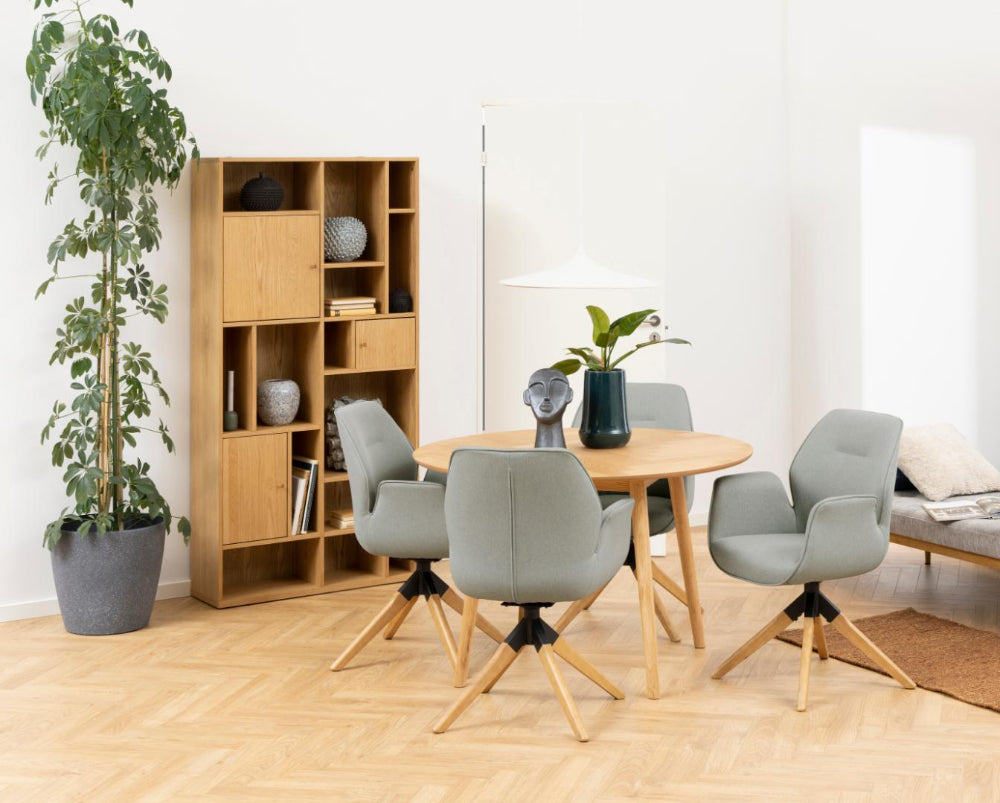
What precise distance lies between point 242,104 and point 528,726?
3122 mm

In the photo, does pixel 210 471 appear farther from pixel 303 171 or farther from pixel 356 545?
pixel 303 171

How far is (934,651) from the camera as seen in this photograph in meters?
4.80

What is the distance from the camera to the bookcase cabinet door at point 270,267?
5.42 m

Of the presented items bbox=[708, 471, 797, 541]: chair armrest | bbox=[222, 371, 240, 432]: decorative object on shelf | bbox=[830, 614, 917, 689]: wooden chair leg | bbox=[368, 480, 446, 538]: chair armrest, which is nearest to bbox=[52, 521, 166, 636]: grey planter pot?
bbox=[222, 371, 240, 432]: decorative object on shelf

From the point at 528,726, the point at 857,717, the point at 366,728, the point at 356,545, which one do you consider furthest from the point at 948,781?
the point at 356,545

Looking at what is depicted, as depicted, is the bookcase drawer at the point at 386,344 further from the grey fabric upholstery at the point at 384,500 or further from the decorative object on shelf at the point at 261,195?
the grey fabric upholstery at the point at 384,500

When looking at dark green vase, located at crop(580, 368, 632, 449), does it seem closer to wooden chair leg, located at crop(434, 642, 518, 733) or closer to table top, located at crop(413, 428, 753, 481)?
table top, located at crop(413, 428, 753, 481)

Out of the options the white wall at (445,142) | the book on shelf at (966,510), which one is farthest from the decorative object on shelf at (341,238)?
the book on shelf at (966,510)

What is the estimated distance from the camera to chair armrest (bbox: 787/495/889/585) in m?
4.26

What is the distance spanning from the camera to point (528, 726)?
4113 millimetres

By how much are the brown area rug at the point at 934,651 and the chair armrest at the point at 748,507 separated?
1.69 ft

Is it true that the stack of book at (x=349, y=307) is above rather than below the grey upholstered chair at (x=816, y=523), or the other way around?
above

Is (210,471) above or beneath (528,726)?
above

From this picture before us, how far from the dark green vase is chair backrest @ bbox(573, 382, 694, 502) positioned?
663 millimetres
